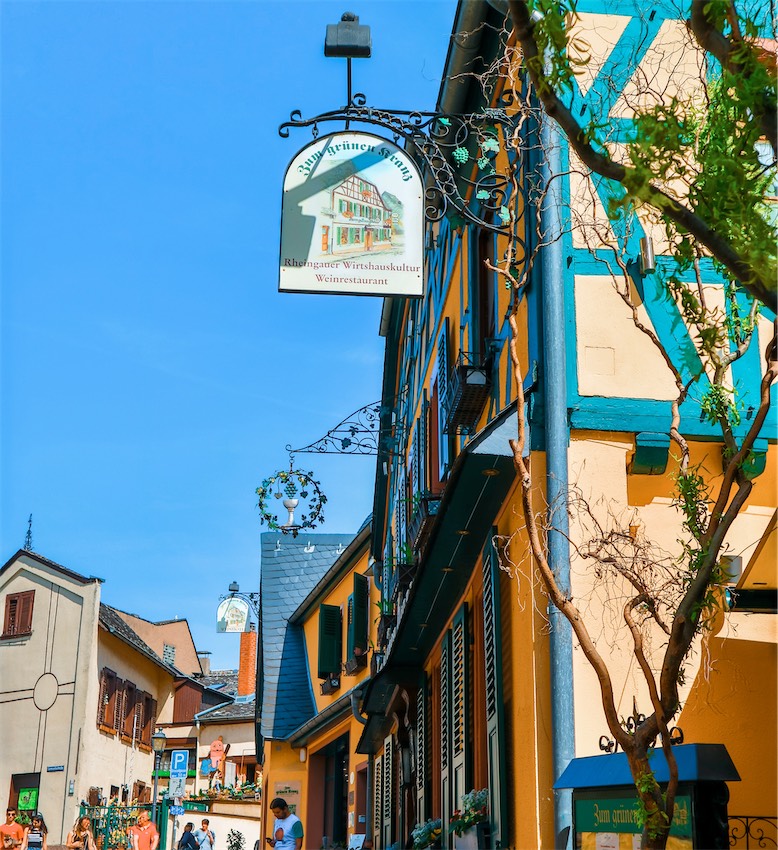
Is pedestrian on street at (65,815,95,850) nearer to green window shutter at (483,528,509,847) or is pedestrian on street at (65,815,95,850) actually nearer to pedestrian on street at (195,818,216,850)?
pedestrian on street at (195,818,216,850)

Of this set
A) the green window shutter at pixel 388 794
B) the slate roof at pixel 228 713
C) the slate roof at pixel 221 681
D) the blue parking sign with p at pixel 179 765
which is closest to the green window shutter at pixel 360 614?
Result: the green window shutter at pixel 388 794

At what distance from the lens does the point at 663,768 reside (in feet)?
16.5

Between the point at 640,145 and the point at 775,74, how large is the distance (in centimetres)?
62

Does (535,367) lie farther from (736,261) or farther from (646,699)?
(736,261)

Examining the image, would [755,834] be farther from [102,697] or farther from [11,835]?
[102,697]

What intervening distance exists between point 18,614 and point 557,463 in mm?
29521

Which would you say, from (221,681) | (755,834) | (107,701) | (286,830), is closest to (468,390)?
(755,834)

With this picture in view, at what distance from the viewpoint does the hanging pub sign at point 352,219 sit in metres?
8.46

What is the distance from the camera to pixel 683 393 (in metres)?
5.64

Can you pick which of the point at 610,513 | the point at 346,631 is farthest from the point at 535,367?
the point at 346,631

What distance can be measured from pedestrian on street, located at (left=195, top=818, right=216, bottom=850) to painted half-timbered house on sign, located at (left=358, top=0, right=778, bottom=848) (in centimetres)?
1646

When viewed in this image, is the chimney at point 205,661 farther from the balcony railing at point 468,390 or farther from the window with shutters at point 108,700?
the balcony railing at point 468,390

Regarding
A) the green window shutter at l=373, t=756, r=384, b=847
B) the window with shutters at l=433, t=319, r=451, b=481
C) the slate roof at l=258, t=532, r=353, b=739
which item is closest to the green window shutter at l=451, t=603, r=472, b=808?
the window with shutters at l=433, t=319, r=451, b=481

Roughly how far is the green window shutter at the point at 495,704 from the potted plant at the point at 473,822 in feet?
0.58
